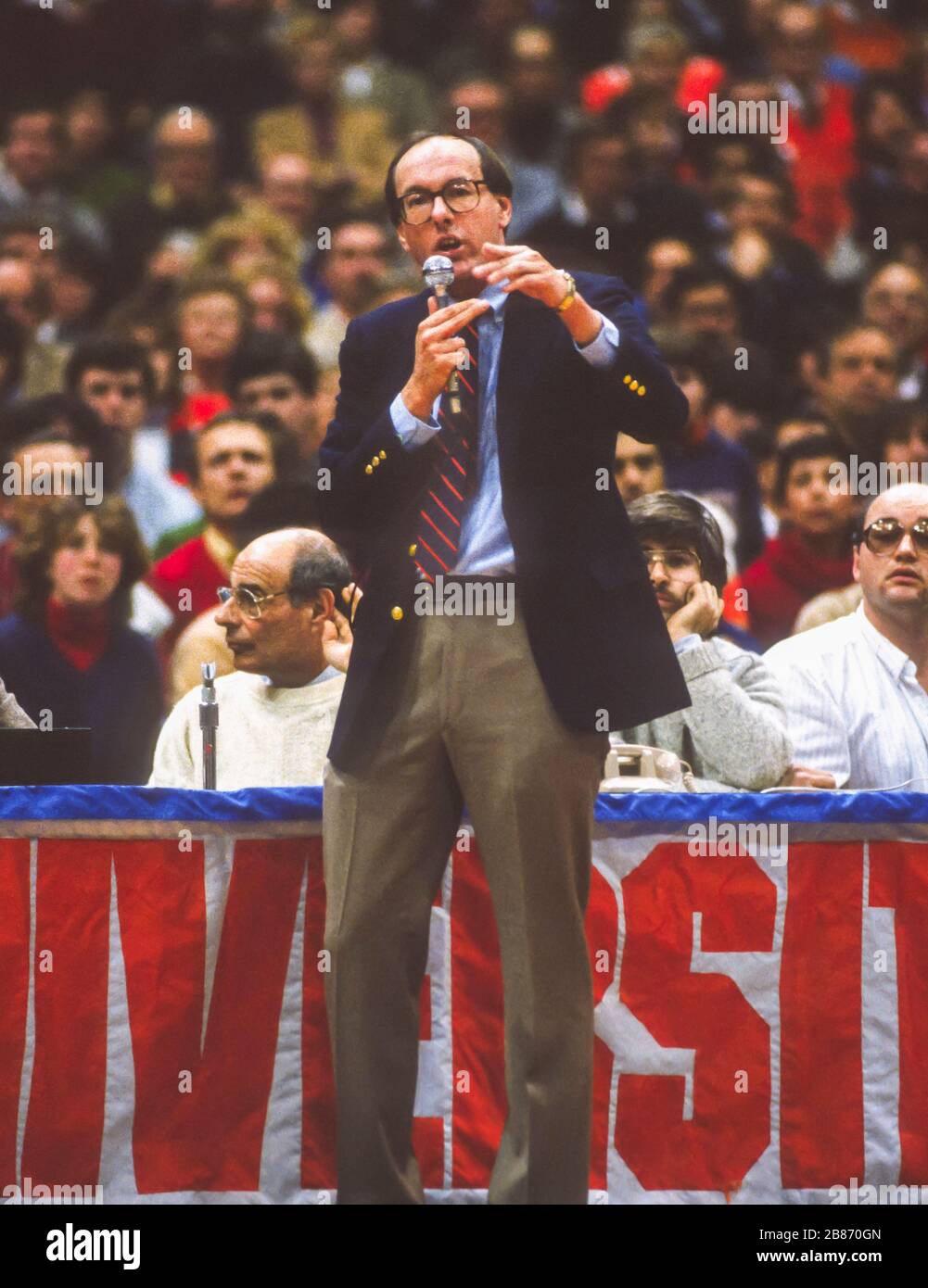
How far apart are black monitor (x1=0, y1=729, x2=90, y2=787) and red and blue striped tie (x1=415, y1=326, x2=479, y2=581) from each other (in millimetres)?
860

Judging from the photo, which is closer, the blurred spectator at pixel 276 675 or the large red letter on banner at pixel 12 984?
the large red letter on banner at pixel 12 984

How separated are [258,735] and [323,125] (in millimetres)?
4091

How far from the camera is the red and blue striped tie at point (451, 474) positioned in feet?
7.76

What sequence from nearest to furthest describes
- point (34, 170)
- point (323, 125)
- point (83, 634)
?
point (83, 634), point (34, 170), point (323, 125)

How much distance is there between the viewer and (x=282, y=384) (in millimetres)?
5621

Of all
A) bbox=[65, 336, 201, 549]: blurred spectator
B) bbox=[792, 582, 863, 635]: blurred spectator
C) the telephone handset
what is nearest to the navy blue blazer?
the telephone handset

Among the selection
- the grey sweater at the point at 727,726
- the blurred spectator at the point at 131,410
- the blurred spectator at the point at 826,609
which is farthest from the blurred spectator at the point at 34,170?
the grey sweater at the point at 727,726

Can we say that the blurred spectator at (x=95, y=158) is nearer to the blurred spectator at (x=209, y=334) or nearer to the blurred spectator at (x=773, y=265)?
the blurred spectator at (x=209, y=334)

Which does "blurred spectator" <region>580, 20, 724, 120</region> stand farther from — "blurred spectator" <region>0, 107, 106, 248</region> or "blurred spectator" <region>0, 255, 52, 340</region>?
"blurred spectator" <region>0, 255, 52, 340</region>

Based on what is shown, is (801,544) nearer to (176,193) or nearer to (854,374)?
(854,374)

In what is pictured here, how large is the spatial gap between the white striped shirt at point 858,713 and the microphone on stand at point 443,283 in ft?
4.38

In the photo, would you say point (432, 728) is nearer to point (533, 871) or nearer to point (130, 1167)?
point (533, 871)

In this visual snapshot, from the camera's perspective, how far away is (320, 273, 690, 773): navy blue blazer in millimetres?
2307

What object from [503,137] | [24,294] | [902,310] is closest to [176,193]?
[24,294]
